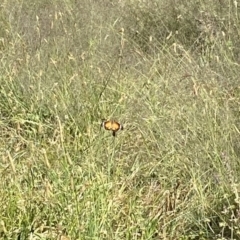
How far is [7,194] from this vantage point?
2.33m

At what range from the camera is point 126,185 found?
2.48m

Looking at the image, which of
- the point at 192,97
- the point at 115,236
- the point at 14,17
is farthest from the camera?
the point at 14,17

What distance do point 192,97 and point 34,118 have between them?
0.82 metres

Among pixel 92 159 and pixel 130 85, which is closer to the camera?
pixel 92 159

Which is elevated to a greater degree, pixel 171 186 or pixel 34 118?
pixel 171 186

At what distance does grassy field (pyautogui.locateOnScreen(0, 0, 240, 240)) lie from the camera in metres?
2.28

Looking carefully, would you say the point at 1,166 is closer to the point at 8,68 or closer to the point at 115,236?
the point at 115,236

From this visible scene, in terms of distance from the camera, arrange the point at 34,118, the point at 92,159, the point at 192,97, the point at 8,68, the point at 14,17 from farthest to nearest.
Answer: the point at 14,17
the point at 8,68
the point at 34,118
the point at 192,97
the point at 92,159

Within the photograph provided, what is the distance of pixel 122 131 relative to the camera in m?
2.80

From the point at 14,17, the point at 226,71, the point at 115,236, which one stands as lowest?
the point at 14,17

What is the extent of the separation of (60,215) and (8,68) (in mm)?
1353

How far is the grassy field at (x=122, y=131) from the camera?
228cm

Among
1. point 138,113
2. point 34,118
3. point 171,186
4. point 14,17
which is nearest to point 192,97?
point 138,113

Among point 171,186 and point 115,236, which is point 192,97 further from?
point 115,236
